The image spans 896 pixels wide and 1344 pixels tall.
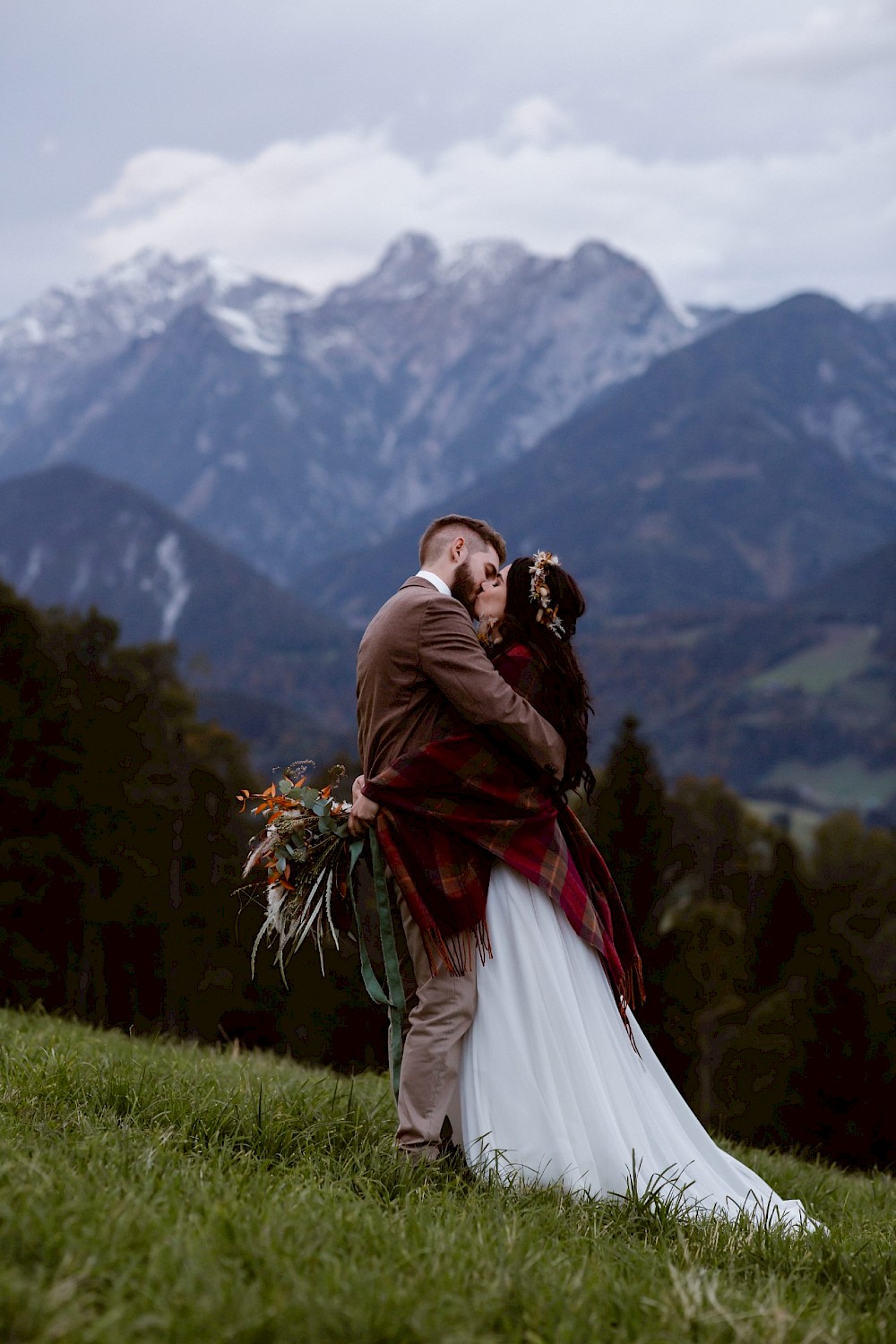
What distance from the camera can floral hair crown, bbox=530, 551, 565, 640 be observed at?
557 cm

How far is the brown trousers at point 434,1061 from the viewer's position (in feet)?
17.0

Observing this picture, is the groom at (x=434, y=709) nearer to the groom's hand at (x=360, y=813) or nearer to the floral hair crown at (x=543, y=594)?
the groom's hand at (x=360, y=813)

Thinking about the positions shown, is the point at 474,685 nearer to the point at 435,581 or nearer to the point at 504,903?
the point at 435,581

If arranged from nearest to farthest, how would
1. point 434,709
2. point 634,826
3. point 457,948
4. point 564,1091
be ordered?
point 564,1091
point 457,948
point 434,709
point 634,826

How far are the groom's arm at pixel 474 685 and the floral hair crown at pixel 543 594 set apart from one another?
33 cm

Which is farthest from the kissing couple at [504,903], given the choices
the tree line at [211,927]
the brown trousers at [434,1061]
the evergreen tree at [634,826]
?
the evergreen tree at [634,826]

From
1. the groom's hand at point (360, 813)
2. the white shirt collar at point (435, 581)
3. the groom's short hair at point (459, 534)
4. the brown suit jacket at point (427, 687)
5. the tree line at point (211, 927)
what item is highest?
the groom's short hair at point (459, 534)

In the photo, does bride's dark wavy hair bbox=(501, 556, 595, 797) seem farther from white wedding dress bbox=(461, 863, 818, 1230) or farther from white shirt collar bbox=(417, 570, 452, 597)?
white wedding dress bbox=(461, 863, 818, 1230)

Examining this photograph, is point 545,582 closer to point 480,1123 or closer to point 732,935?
point 480,1123

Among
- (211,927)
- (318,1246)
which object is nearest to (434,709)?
(318,1246)

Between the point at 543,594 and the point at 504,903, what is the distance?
1236mm

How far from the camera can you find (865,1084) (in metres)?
29.6

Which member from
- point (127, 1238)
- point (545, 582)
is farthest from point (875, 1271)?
point (545, 582)

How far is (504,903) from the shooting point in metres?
5.44
